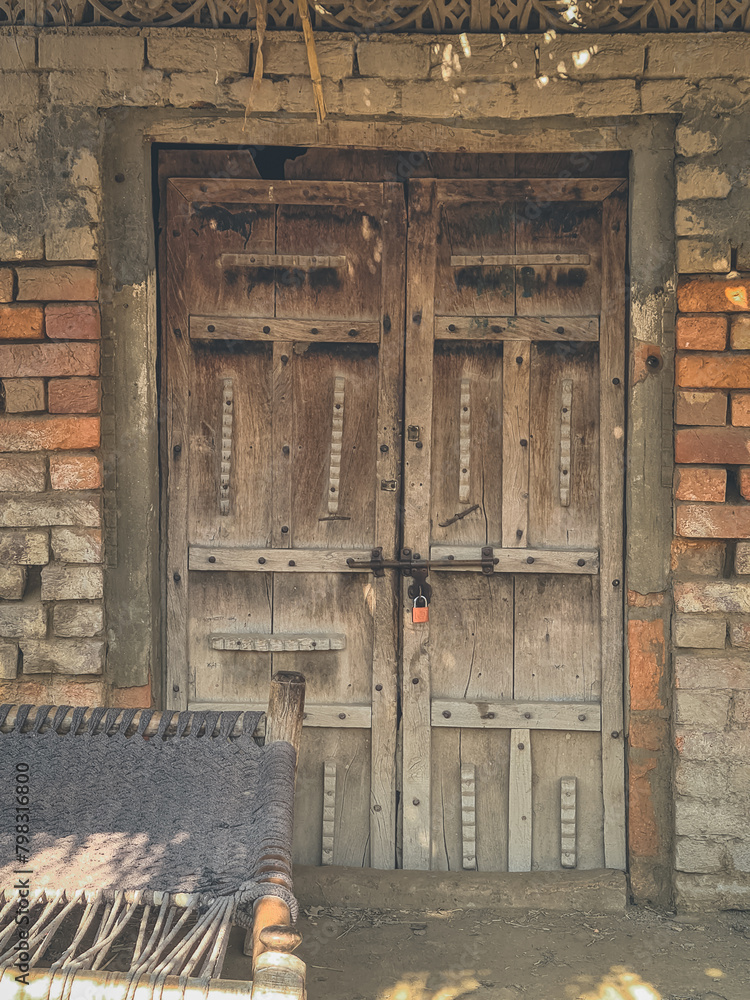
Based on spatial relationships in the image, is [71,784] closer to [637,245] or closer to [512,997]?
[512,997]

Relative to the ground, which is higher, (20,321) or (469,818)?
(20,321)

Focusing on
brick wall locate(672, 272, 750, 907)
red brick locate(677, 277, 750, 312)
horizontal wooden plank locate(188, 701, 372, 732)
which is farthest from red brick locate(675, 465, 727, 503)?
horizontal wooden plank locate(188, 701, 372, 732)

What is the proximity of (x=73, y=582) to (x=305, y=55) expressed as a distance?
5.94ft

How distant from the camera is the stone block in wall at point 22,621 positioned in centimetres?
261

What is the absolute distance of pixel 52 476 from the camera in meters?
2.60

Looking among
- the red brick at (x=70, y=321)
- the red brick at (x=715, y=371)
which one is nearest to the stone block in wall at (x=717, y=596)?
the red brick at (x=715, y=371)

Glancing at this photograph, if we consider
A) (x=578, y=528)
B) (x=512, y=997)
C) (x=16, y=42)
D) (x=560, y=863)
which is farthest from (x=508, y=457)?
(x=16, y=42)

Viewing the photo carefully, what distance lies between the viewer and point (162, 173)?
9.31ft

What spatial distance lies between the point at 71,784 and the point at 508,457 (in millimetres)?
1699

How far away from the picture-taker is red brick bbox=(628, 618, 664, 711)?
2.72m

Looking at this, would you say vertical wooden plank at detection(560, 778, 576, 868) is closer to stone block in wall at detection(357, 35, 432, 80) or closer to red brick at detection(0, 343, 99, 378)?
red brick at detection(0, 343, 99, 378)

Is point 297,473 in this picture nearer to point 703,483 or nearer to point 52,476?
point 52,476

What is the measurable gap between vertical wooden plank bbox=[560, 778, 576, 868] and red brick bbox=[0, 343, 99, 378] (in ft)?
6.88

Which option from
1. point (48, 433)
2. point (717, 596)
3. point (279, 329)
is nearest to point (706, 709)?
point (717, 596)
